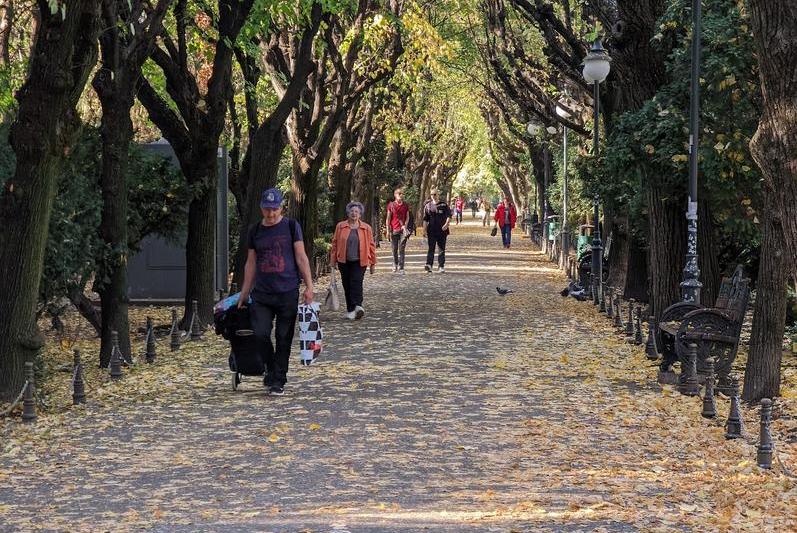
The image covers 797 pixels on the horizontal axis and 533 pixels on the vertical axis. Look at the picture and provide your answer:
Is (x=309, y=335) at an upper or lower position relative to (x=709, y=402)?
upper

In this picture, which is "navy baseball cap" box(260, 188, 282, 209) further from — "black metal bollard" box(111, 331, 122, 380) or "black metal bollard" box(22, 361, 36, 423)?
"black metal bollard" box(111, 331, 122, 380)

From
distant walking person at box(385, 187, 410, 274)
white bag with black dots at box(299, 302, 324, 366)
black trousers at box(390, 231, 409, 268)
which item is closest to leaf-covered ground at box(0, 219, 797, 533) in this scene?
white bag with black dots at box(299, 302, 324, 366)

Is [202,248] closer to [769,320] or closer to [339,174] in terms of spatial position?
[769,320]

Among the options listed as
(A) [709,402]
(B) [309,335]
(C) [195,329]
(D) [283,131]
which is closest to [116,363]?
(B) [309,335]

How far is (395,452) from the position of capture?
9.27 meters

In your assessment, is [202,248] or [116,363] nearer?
[116,363]

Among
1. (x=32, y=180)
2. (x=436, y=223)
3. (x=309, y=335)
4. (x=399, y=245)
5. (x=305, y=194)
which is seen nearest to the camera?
(x=32, y=180)

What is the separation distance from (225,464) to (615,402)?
427 centimetres

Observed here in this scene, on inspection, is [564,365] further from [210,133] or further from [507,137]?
[507,137]

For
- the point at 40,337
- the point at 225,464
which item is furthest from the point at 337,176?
the point at 225,464

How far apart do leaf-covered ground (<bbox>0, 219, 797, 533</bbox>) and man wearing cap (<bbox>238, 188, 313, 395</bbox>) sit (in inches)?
16.1

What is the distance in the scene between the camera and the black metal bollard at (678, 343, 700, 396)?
12.3 metres

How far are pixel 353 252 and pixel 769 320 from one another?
903 cm

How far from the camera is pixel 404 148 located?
5744cm
